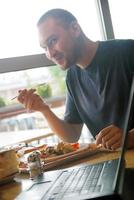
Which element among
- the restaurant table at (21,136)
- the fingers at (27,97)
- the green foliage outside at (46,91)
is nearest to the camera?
the fingers at (27,97)

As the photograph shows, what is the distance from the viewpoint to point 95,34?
260 cm

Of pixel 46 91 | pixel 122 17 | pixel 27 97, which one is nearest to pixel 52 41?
pixel 27 97

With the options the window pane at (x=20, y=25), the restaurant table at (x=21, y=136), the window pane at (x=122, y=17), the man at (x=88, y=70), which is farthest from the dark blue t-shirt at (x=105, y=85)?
the window pane at (x=122, y=17)

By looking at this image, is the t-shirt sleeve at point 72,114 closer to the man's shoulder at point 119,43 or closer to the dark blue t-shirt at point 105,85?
the dark blue t-shirt at point 105,85

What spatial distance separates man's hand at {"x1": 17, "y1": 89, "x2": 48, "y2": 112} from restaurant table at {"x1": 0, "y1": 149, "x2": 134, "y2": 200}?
54cm

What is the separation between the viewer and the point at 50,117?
5.99 feet

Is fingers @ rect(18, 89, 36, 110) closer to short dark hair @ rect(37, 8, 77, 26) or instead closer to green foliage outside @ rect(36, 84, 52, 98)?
short dark hair @ rect(37, 8, 77, 26)

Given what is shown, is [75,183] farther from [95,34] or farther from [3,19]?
[95,34]

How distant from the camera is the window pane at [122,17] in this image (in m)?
2.55

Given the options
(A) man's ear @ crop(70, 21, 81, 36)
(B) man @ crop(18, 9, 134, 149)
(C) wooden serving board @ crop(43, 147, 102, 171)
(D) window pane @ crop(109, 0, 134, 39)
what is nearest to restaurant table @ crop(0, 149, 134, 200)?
(C) wooden serving board @ crop(43, 147, 102, 171)

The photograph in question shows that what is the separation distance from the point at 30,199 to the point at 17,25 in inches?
66.6

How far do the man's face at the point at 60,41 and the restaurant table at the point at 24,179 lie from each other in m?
0.68

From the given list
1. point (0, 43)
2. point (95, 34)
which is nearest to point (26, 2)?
point (0, 43)

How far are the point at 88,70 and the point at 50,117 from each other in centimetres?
33
